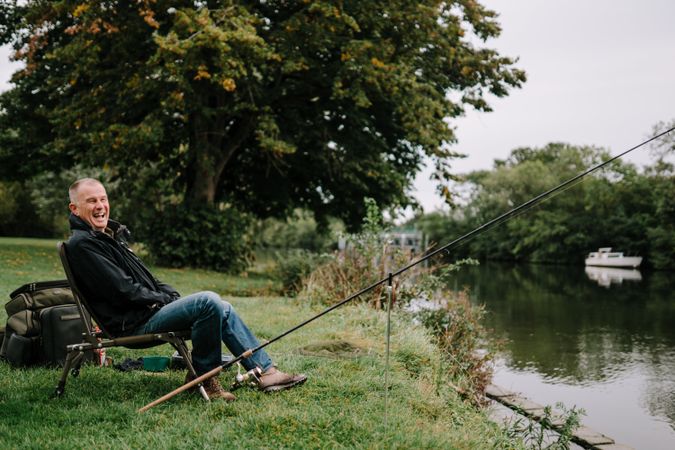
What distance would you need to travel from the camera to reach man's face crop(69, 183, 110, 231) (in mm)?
4711

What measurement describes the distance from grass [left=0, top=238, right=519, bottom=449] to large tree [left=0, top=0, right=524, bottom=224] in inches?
386

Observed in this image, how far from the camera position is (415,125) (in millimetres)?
17062

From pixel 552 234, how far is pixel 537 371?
1810 inches

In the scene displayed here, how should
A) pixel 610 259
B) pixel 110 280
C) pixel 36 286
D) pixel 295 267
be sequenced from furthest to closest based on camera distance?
pixel 610 259 < pixel 295 267 < pixel 36 286 < pixel 110 280

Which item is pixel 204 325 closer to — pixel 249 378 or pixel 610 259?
pixel 249 378

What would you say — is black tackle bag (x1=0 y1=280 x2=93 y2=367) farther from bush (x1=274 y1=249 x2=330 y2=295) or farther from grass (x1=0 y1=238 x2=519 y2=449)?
bush (x1=274 y1=249 x2=330 y2=295)

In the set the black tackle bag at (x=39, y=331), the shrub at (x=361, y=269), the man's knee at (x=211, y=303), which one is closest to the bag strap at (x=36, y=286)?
the black tackle bag at (x=39, y=331)

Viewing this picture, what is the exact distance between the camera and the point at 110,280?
4.52 meters

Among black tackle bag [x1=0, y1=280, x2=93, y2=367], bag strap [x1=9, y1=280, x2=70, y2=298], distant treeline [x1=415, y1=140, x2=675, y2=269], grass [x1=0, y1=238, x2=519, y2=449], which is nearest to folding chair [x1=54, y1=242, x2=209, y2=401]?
grass [x1=0, y1=238, x2=519, y2=449]

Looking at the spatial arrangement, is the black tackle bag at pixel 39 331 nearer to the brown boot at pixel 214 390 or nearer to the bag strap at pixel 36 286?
the bag strap at pixel 36 286

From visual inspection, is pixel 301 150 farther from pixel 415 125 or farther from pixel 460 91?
pixel 460 91

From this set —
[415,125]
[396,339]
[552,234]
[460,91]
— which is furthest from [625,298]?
[552,234]

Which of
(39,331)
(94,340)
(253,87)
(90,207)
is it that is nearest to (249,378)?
(94,340)

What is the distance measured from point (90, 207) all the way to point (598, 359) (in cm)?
938
